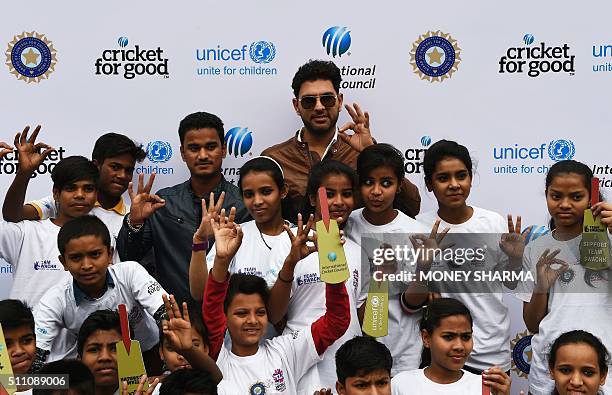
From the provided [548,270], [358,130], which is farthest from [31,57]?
[548,270]

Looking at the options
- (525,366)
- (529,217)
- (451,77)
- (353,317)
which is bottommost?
(525,366)

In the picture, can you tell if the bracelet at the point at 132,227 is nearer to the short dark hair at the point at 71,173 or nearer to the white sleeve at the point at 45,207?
the short dark hair at the point at 71,173

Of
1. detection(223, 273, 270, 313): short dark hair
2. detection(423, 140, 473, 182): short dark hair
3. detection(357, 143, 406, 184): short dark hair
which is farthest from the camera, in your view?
detection(423, 140, 473, 182): short dark hair

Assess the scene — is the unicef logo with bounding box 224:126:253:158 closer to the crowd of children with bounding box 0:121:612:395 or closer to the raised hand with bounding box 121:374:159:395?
the crowd of children with bounding box 0:121:612:395

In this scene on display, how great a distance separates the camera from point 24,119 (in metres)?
5.54

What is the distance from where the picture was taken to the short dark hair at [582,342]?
429 cm

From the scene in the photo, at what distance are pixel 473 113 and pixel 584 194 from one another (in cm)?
104

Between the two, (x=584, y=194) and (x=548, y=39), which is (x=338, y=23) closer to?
(x=548, y=39)

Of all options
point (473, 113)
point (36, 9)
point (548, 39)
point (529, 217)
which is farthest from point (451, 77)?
point (36, 9)

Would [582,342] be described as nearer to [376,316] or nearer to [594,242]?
[594,242]

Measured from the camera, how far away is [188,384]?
4004mm

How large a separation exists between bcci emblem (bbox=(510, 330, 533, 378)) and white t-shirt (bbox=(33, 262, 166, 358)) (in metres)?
2.04

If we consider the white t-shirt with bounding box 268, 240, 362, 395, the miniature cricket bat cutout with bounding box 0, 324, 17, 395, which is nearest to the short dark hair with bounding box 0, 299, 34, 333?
the miniature cricket bat cutout with bounding box 0, 324, 17, 395

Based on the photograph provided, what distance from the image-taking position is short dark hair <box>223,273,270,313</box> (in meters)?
4.36
